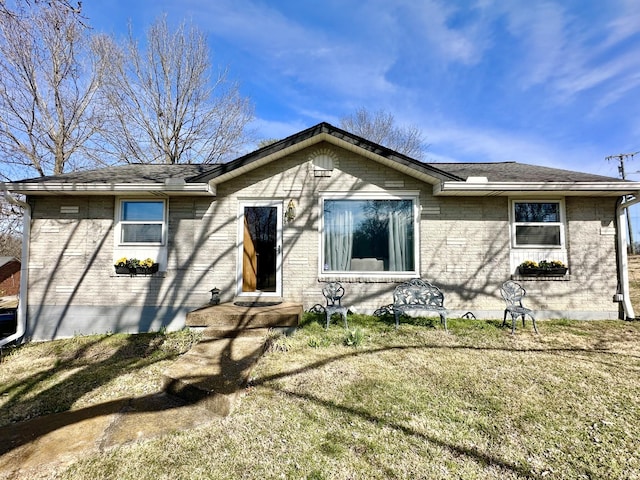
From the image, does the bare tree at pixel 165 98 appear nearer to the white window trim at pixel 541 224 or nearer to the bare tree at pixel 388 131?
the bare tree at pixel 388 131

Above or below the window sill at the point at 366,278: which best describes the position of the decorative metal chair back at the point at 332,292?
below

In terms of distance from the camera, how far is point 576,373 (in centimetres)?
381

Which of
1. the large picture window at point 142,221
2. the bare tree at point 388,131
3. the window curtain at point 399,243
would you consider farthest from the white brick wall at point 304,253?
the bare tree at point 388,131

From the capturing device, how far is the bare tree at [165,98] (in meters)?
14.8

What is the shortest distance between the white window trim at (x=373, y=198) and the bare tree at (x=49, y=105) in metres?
12.2

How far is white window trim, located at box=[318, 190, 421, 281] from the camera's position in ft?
21.5

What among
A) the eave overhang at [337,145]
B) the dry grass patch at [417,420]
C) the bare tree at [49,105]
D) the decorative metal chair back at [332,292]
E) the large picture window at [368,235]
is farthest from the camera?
the bare tree at [49,105]

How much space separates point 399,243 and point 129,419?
551cm

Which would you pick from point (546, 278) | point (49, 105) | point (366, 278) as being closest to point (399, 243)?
point (366, 278)

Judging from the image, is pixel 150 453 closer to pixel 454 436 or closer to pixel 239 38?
pixel 454 436

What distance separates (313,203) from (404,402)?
448 centimetres

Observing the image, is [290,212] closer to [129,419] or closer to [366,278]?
Result: [366,278]

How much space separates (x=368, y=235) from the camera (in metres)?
6.76

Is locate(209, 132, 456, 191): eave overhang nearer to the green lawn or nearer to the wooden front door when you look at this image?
the wooden front door
